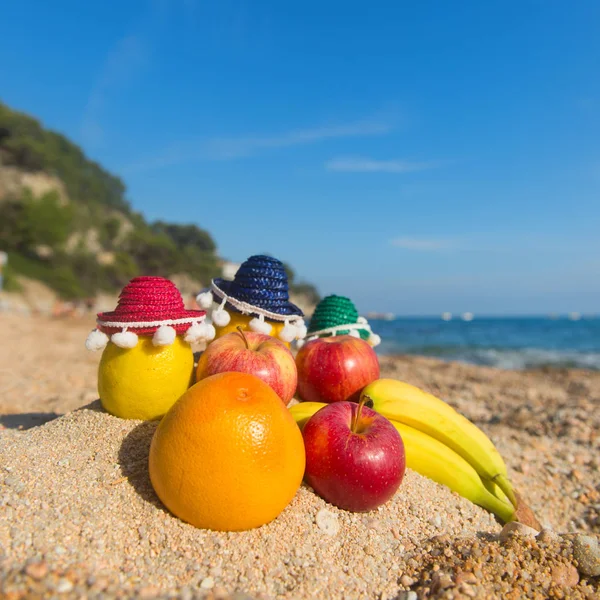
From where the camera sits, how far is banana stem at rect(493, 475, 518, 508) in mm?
3078

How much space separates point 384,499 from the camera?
247 centimetres

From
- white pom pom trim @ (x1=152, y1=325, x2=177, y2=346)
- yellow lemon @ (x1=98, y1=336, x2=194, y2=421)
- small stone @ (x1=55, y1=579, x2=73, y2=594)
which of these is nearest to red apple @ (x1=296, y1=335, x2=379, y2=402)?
yellow lemon @ (x1=98, y1=336, x2=194, y2=421)

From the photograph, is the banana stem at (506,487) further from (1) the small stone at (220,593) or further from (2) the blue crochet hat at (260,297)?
(1) the small stone at (220,593)

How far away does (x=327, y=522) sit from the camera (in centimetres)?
233

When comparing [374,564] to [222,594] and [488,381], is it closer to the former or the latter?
[222,594]

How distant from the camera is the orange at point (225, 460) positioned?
2043 millimetres

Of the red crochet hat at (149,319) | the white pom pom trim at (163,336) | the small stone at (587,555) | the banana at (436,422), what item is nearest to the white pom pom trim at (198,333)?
the red crochet hat at (149,319)

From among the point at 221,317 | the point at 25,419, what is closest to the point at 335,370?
the point at 221,317

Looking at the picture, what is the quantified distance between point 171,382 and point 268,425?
94 cm

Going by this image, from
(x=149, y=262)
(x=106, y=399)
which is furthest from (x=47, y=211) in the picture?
(x=106, y=399)

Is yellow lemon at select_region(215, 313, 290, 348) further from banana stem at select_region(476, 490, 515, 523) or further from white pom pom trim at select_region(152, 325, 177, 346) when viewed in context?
banana stem at select_region(476, 490, 515, 523)

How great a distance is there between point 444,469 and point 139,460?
1.89 m

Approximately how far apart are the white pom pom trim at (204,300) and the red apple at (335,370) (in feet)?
2.55

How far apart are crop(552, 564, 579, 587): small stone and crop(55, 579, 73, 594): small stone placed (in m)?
1.90
